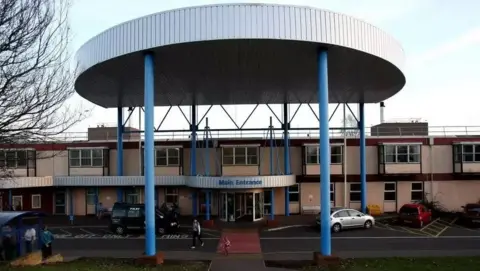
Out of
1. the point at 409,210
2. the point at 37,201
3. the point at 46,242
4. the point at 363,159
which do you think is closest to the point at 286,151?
the point at 363,159

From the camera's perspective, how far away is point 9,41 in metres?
9.66

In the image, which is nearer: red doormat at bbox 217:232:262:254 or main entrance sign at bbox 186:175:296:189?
red doormat at bbox 217:232:262:254

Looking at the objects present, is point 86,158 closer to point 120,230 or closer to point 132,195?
point 132,195

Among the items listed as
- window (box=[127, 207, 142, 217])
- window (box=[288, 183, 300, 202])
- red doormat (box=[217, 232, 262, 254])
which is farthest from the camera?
window (box=[288, 183, 300, 202])

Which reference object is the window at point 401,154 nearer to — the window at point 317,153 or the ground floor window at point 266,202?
the window at point 317,153

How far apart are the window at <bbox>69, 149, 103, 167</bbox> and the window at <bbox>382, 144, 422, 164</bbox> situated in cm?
2207

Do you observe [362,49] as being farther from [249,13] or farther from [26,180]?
[26,180]

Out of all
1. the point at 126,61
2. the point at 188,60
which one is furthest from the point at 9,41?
the point at 188,60

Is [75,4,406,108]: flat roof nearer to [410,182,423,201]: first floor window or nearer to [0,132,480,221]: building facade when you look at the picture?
[0,132,480,221]: building facade

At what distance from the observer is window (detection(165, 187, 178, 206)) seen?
32.0 m

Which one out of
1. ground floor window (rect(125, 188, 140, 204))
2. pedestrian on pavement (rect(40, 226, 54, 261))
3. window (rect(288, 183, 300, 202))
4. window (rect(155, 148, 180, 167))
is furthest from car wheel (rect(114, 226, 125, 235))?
window (rect(288, 183, 300, 202))

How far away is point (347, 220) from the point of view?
77.8ft

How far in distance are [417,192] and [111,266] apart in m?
25.0

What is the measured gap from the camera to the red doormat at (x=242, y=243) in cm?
1861
